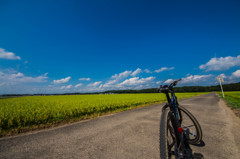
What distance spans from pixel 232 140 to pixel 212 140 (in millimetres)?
614

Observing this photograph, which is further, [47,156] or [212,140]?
[212,140]

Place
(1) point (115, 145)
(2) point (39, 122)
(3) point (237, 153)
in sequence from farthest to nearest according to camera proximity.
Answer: (2) point (39, 122)
(1) point (115, 145)
(3) point (237, 153)

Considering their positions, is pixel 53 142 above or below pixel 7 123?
below

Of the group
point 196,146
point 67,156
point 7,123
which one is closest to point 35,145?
point 67,156

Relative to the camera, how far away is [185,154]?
1.84 m

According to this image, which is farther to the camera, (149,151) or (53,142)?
(53,142)

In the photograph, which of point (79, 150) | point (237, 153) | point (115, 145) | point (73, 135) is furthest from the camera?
point (73, 135)

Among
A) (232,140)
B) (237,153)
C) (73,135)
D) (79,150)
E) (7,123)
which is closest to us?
(237,153)

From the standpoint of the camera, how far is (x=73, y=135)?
3.55 meters

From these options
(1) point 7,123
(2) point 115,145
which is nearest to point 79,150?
(2) point 115,145

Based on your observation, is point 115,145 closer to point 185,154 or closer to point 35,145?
point 185,154

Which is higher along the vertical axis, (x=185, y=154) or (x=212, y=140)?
(x=185, y=154)

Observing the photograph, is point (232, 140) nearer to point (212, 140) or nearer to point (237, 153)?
point (212, 140)

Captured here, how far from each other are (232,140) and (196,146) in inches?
55.0
